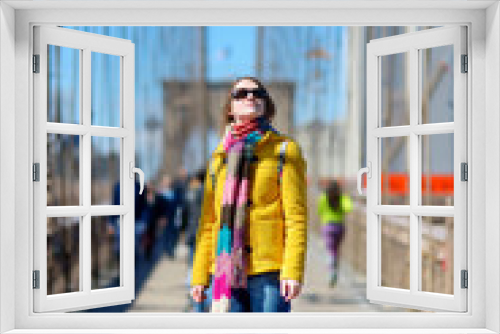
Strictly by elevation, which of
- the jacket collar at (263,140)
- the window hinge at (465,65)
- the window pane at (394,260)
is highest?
the window hinge at (465,65)

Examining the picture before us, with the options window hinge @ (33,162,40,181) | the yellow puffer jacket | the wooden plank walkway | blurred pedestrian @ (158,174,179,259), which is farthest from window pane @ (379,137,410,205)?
blurred pedestrian @ (158,174,179,259)

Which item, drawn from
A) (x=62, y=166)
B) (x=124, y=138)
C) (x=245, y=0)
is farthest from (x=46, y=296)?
(x=245, y=0)

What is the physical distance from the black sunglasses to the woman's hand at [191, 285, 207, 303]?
101 centimetres

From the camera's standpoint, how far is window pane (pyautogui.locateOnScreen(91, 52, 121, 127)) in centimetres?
237

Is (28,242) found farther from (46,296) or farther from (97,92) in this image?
(97,92)

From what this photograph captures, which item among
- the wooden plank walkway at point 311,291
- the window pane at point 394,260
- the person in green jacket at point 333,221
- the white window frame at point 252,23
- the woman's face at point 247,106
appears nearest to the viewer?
the white window frame at point 252,23

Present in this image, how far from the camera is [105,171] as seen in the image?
2.46 metres

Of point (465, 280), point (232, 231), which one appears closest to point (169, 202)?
point (232, 231)

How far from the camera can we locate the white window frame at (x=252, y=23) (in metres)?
2.00

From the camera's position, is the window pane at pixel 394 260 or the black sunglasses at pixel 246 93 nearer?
the black sunglasses at pixel 246 93

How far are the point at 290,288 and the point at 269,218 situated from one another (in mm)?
342

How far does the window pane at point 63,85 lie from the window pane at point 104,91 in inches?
3.7

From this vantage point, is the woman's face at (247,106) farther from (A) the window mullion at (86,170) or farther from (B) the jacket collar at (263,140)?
(A) the window mullion at (86,170)

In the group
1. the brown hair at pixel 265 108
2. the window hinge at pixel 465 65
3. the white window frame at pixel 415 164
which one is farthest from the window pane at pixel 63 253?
the window hinge at pixel 465 65
